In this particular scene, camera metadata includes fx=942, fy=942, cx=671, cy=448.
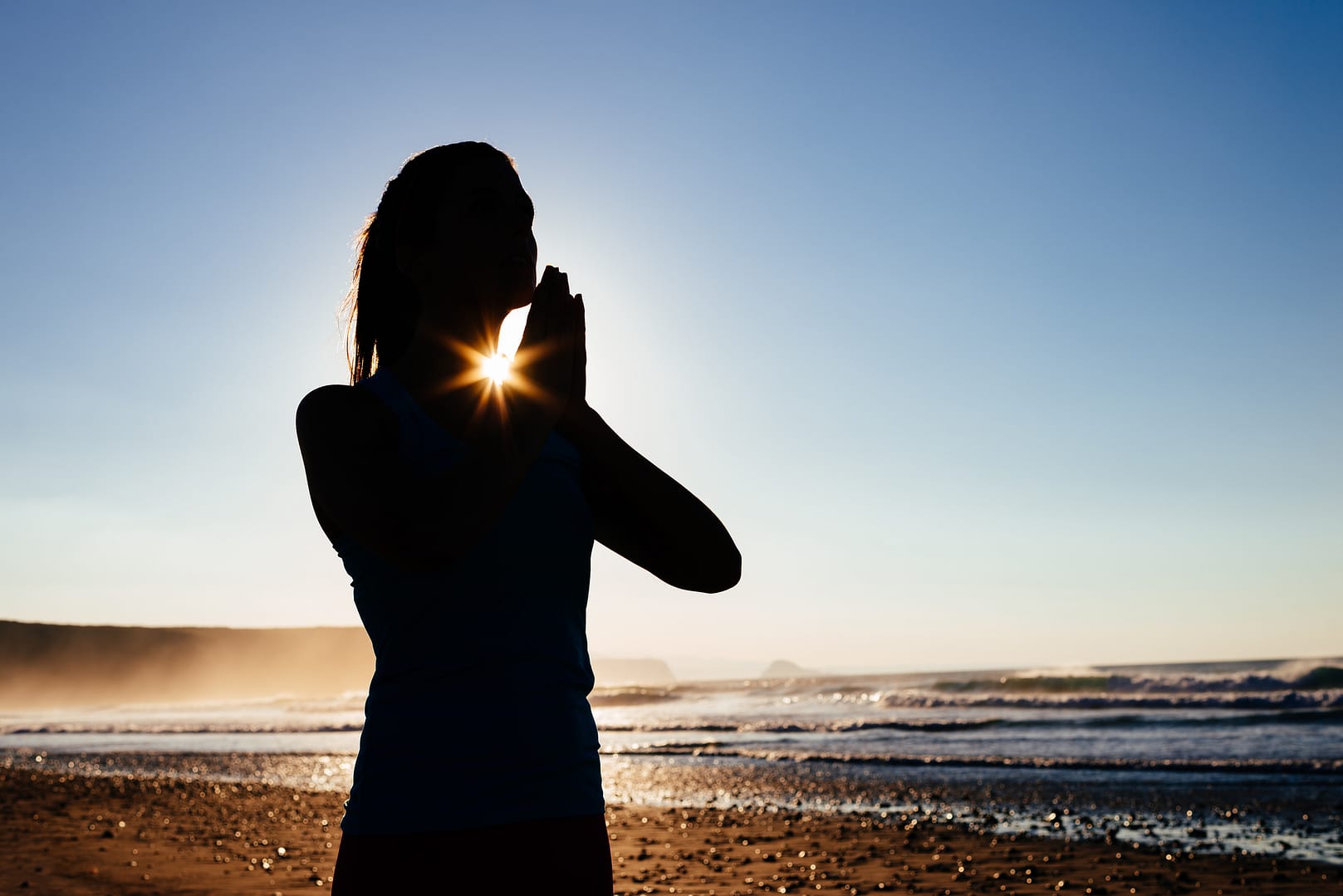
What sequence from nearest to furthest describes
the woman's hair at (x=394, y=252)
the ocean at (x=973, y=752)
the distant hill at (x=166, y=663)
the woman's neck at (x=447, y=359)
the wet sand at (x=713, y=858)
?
the woman's neck at (x=447, y=359)
the woman's hair at (x=394, y=252)
the wet sand at (x=713, y=858)
the ocean at (x=973, y=752)
the distant hill at (x=166, y=663)

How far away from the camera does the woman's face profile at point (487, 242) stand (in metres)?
1.54

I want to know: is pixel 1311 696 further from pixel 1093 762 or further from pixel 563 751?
pixel 563 751

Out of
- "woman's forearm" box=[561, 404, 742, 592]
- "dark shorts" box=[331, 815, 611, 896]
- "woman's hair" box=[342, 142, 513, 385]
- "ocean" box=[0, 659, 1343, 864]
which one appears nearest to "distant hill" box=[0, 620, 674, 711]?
"ocean" box=[0, 659, 1343, 864]

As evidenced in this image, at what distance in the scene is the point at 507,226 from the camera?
1.55 m

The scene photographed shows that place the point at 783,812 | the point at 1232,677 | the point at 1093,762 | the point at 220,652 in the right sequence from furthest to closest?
the point at 220,652
the point at 1232,677
the point at 1093,762
the point at 783,812

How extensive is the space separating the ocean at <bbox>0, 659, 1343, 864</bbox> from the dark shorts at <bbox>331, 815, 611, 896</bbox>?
0.39 feet

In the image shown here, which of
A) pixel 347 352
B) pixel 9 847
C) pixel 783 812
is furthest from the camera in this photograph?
pixel 783 812

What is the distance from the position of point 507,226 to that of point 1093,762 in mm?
19539

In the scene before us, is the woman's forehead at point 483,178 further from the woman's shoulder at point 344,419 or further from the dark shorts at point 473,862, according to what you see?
the dark shorts at point 473,862

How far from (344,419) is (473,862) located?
0.63m

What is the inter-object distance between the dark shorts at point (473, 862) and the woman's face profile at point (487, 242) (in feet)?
2.65

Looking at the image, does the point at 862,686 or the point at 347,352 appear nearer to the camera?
the point at 347,352

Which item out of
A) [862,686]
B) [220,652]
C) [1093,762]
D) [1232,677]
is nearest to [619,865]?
[1093,762]

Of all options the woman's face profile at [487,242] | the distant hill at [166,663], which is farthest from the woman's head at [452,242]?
the distant hill at [166,663]
